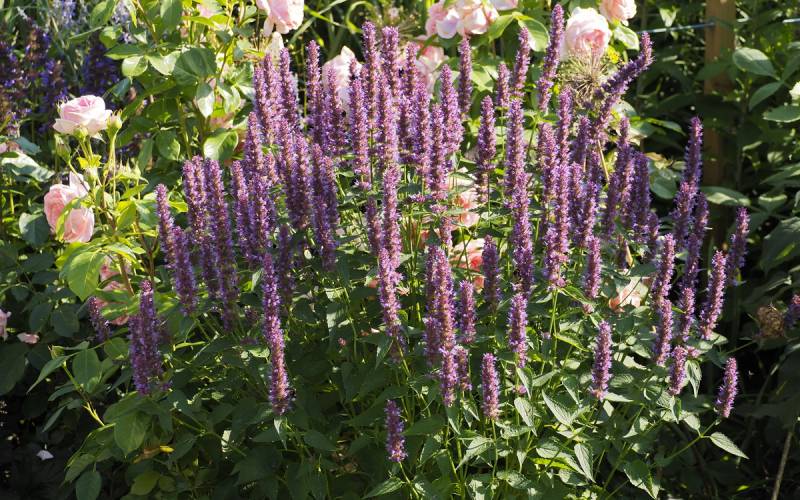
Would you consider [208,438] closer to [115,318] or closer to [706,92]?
[115,318]

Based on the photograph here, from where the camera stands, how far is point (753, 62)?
3.83m

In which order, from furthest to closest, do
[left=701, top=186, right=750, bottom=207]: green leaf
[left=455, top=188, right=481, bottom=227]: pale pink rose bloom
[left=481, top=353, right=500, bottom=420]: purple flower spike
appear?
[left=701, top=186, right=750, bottom=207]: green leaf
[left=455, top=188, right=481, bottom=227]: pale pink rose bloom
[left=481, top=353, right=500, bottom=420]: purple flower spike

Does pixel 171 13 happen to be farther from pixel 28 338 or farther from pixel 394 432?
pixel 394 432

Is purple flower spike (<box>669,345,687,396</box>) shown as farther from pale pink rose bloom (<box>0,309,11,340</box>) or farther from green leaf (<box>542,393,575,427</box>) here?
pale pink rose bloom (<box>0,309,11,340</box>)

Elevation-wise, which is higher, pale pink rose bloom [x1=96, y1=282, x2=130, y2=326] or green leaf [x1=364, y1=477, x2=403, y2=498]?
pale pink rose bloom [x1=96, y1=282, x2=130, y2=326]

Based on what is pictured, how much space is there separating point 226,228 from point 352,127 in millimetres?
412

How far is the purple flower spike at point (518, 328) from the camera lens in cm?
221

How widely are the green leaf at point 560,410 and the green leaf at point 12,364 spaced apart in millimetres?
1841

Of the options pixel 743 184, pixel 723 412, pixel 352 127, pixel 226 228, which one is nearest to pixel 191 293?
pixel 226 228

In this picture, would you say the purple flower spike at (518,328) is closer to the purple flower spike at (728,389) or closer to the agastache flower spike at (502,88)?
the purple flower spike at (728,389)

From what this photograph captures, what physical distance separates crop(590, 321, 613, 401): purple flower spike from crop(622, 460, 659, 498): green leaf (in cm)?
32

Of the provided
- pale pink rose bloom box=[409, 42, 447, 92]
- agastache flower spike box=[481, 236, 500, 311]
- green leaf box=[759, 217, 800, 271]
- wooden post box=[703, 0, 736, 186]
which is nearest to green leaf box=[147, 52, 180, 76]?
pale pink rose bloom box=[409, 42, 447, 92]

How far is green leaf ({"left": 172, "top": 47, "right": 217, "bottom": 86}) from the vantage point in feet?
10.2

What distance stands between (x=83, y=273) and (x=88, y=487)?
0.60 meters
